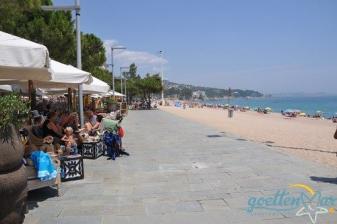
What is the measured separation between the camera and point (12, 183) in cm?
402

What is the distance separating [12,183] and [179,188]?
3.05m

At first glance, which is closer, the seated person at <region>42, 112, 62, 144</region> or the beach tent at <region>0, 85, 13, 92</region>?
the seated person at <region>42, 112, 62, 144</region>

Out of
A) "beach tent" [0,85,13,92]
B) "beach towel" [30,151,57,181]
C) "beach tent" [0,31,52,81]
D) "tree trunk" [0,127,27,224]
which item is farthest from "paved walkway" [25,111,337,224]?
"beach tent" [0,85,13,92]

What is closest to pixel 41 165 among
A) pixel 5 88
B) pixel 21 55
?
pixel 21 55

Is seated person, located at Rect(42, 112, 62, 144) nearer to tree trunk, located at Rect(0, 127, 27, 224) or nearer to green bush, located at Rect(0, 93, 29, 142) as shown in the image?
green bush, located at Rect(0, 93, 29, 142)

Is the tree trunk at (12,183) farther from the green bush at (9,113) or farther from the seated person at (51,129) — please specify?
the seated person at (51,129)

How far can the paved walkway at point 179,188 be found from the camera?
503 centimetres

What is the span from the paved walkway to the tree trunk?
2.59ft

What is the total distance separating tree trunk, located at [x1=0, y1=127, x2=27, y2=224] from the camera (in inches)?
156

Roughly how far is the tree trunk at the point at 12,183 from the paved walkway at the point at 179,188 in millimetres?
791

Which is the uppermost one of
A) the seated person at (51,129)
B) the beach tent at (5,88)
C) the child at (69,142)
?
the beach tent at (5,88)

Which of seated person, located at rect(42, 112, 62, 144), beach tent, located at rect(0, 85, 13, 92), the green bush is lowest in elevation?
seated person, located at rect(42, 112, 62, 144)

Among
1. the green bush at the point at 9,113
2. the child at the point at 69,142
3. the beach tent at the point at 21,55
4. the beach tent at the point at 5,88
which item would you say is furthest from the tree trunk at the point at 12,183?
the beach tent at the point at 5,88

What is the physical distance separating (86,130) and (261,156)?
4329 millimetres
